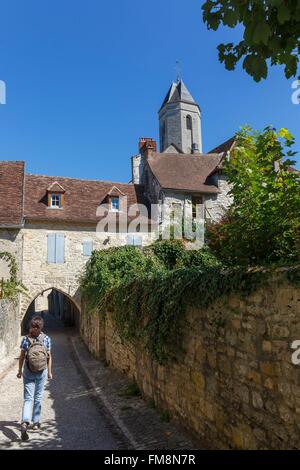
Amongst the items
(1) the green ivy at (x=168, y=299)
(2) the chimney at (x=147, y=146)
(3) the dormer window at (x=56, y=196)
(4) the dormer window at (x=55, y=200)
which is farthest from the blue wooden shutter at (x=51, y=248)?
(1) the green ivy at (x=168, y=299)

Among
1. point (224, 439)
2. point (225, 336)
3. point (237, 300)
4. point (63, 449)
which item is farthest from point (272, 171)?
point (63, 449)

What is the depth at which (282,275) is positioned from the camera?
346cm

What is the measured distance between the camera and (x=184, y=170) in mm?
22250

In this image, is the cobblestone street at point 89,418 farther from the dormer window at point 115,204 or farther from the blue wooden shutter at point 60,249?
the dormer window at point 115,204

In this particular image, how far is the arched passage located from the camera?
813 inches

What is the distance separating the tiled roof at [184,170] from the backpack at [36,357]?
1530 cm

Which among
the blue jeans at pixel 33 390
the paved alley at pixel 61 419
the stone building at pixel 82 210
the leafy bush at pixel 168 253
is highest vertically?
the stone building at pixel 82 210

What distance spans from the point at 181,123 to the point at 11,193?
2646cm

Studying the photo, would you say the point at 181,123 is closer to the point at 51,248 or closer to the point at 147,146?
the point at 147,146

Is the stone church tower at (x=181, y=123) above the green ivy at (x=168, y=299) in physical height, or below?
above

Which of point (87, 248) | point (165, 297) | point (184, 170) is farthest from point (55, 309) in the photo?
point (165, 297)

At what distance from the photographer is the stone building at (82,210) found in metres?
19.0
